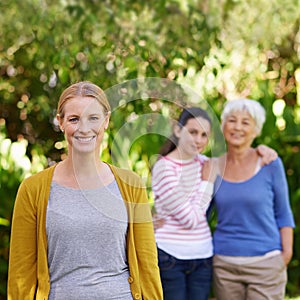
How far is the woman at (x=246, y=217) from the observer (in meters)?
4.39

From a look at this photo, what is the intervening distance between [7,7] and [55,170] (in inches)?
134

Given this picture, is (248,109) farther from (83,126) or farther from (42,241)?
(42,241)

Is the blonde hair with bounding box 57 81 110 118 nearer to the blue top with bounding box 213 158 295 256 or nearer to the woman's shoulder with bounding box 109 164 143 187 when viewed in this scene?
the woman's shoulder with bounding box 109 164 143 187

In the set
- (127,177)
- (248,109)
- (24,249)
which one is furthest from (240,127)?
(24,249)

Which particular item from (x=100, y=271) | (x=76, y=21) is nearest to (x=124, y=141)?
(x=100, y=271)

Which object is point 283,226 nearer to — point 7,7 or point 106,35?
point 106,35

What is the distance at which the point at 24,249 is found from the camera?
9.95 feet

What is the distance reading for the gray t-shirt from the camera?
2986 millimetres

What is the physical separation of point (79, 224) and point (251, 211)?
5.40ft

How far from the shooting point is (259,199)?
14.3ft

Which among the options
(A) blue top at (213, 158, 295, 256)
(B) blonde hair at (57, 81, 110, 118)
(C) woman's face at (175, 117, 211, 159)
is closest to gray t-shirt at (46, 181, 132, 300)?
(B) blonde hair at (57, 81, 110, 118)

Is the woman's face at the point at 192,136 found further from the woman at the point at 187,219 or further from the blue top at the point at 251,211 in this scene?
the blue top at the point at 251,211

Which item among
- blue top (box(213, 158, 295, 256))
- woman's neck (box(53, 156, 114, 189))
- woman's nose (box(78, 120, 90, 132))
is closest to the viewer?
woman's nose (box(78, 120, 90, 132))

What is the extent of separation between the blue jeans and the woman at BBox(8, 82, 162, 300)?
102 cm
